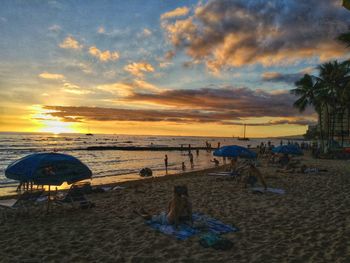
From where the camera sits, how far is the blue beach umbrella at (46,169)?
912 centimetres

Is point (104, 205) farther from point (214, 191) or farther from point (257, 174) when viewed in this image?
point (257, 174)

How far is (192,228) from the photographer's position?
26.4 ft

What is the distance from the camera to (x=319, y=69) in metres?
43.1

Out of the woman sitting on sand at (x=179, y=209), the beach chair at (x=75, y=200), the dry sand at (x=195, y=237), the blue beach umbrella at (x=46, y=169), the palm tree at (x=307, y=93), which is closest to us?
the dry sand at (x=195, y=237)

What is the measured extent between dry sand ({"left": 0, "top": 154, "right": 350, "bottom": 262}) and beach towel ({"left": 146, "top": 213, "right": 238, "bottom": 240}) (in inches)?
9.4

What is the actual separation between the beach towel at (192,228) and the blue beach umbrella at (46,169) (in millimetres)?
3214

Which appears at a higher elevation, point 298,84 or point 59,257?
point 298,84

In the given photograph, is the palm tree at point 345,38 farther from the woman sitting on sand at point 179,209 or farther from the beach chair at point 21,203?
the beach chair at point 21,203

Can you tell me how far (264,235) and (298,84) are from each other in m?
42.2

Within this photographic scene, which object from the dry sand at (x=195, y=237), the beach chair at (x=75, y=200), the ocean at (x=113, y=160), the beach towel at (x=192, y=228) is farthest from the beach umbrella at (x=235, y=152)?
the ocean at (x=113, y=160)

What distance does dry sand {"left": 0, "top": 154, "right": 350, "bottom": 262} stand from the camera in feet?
21.0

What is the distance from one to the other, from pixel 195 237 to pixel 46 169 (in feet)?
16.6

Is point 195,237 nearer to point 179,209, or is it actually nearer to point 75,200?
point 179,209

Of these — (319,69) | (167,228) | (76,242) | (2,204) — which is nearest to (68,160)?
(2,204)
